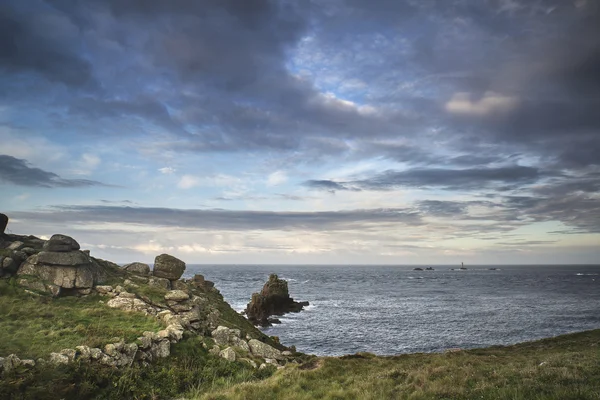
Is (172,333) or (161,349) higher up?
(172,333)

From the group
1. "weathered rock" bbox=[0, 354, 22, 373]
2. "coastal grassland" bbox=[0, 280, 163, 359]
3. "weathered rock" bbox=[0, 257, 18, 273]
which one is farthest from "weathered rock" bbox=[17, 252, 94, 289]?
"weathered rock" bbox=[0, 354, 22, 373]

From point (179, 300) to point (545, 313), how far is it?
71099 mm

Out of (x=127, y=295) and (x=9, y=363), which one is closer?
(x=9, y=363)

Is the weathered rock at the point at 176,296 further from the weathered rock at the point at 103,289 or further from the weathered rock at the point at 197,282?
the weathered rock at the point at 197,282

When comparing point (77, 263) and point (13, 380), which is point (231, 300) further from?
point (13, 380)

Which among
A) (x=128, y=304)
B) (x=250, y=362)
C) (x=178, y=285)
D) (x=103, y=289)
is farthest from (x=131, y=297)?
(x=250, y=362)

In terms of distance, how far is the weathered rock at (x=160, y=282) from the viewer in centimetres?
3394

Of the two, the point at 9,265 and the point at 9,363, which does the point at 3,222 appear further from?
the point at 9,363

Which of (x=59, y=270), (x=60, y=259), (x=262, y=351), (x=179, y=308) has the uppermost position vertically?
(x=60, y=259)

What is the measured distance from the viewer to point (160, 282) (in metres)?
35.0

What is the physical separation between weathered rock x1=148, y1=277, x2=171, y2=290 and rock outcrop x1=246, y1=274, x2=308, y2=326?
102 ft

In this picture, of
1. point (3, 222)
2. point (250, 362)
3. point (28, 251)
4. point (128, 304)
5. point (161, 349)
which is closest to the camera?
point (161, 349)

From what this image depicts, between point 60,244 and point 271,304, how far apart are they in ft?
158

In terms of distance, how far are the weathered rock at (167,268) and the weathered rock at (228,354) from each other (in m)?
16.0
